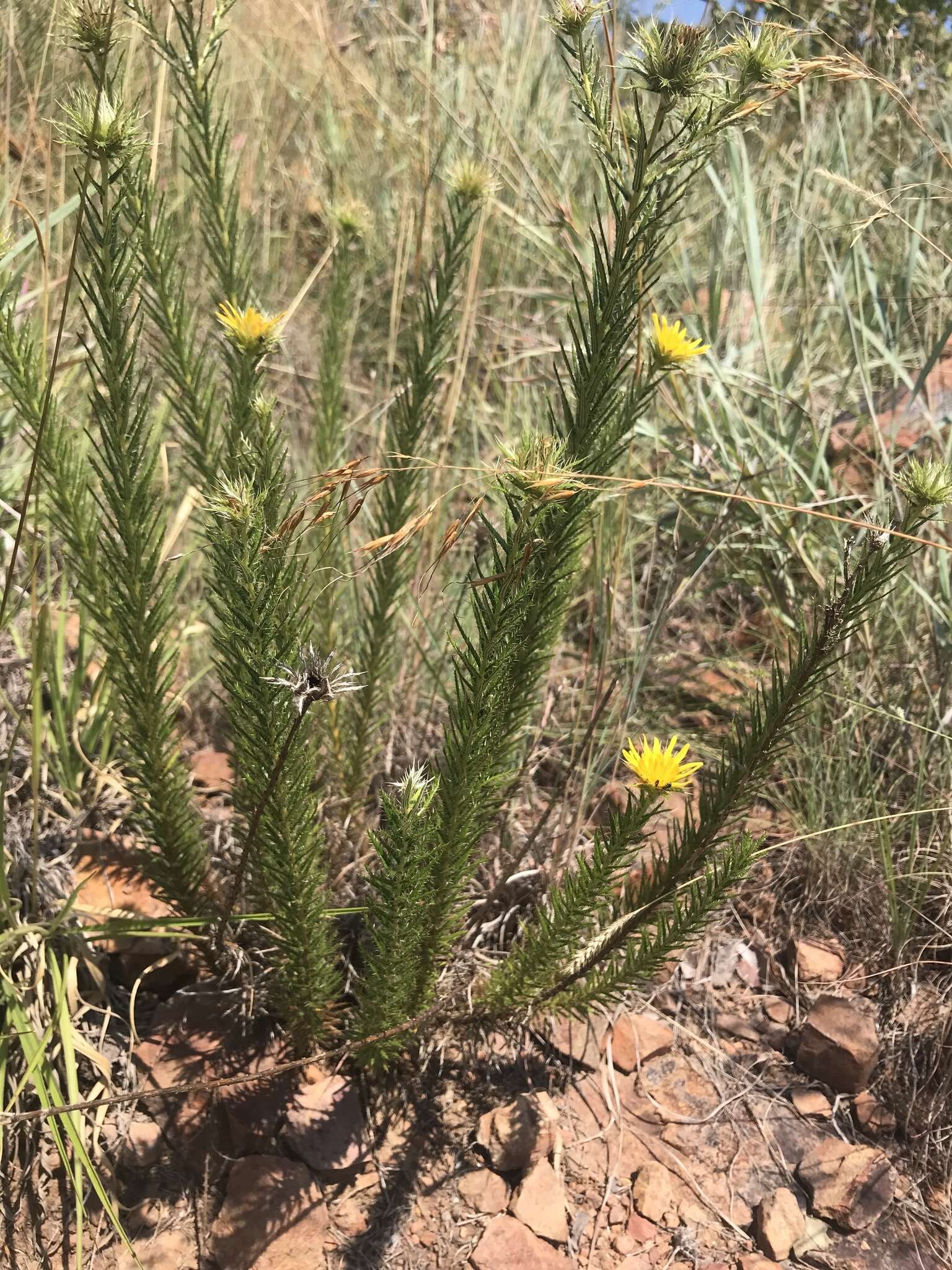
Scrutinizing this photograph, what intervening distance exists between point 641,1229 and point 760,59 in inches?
72.6

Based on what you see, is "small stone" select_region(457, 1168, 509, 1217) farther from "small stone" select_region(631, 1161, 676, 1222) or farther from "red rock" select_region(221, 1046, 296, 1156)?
"red rock" select_region(221, 1046, 296, 1156)

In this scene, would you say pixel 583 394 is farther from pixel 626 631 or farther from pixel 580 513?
pixel 626 631

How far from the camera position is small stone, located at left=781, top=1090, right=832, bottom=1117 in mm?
1967

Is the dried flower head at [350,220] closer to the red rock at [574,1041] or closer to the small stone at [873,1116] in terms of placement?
the red rock at [574,1041]

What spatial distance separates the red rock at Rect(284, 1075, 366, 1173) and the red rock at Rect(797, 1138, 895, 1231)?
859 mm

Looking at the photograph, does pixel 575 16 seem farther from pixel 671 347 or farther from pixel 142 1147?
pixel 142 1147

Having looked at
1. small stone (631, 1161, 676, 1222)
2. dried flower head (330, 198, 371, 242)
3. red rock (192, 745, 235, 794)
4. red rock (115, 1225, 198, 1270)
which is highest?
dried flower head (330, 198, 371, 242)

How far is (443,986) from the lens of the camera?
1.80 m

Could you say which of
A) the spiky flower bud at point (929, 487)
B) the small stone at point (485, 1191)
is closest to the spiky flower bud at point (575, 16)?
the spiky flower bud at point (929, 487)

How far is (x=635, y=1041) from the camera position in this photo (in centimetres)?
201

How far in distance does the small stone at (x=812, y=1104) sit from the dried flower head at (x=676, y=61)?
72.2 inches

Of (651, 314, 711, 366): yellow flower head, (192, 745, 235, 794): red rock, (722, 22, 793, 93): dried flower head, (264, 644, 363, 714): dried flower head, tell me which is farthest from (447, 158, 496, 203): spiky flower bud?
(192, 745, 235, 794): red rock

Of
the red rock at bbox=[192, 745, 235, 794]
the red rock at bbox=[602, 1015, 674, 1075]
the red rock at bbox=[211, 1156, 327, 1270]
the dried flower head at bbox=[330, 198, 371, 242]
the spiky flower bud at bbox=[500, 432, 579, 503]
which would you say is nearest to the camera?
the spiky flower bud at bbox=[500, 432, 579, 503]

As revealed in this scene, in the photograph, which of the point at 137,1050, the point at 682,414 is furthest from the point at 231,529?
the point at 682,414
